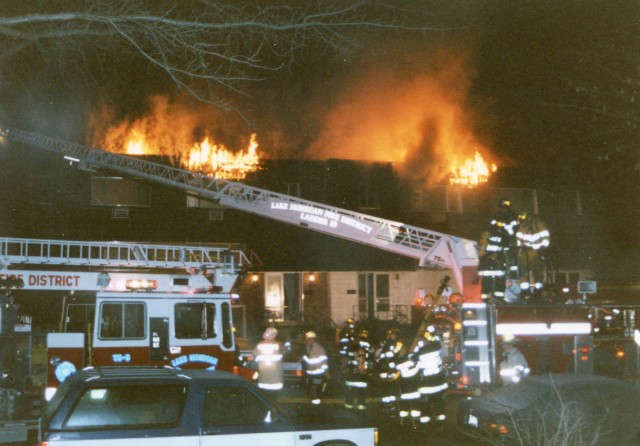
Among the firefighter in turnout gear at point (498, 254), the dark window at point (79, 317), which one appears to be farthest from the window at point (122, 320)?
the firefighter in turnout gear at point (498, 254)

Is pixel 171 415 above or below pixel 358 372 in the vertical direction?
above

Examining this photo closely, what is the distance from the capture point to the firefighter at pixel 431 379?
952 centimetres

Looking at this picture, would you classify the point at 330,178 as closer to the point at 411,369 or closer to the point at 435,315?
the point at 435,315

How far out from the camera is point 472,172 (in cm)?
2752

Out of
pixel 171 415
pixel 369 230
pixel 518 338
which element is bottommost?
pixel 171 415

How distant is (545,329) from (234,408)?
629 centimetres

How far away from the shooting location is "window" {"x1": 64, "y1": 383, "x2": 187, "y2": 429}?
564cm

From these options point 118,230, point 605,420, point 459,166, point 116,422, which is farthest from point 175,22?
point 459,166

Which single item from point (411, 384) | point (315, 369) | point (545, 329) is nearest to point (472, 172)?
point (545, 329)

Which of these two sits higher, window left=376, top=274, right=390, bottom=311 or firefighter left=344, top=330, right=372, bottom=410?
window left=376, top=274, right=390, bottom=311

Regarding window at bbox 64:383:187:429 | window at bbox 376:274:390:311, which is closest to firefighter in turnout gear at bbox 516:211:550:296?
window at bbox 64:383:187:429

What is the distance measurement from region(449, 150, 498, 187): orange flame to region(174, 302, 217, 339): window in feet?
60.8

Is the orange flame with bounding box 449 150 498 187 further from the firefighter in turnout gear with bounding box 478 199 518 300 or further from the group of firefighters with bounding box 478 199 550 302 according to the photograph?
the firefighter in turnout gear with bounding box 478 199 518 300

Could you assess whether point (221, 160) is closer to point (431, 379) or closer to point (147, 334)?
Result: point (147, 334)
